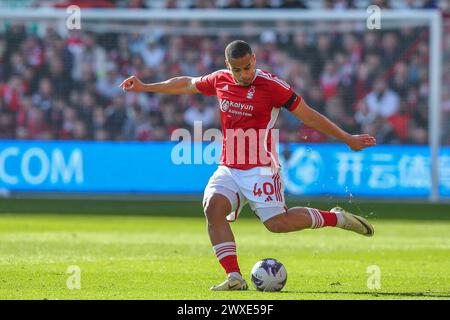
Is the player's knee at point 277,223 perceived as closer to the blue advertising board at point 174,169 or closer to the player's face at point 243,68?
the player's face at point 243,68

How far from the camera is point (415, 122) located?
24.7 metres

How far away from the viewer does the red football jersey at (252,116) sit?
33.6ft

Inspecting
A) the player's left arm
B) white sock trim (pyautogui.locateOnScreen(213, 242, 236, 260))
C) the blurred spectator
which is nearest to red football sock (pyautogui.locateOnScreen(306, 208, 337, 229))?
the player's left arm

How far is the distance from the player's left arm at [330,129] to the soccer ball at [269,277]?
4.47ft

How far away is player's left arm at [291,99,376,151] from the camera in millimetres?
10109

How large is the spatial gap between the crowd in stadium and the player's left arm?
46.2 ft


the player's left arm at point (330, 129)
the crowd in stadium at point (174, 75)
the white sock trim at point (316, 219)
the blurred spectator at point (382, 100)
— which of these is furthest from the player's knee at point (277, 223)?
the blurred spectator at point (382, 100)

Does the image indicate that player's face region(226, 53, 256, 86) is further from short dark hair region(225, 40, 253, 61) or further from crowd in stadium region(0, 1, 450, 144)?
crowd in stadium region(0, 1, 450, 144)

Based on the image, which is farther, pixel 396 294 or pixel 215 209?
pixel 215 209

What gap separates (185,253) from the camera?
13.8m

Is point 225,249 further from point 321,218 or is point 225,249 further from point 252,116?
point 252,116

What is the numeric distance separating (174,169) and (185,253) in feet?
34.2

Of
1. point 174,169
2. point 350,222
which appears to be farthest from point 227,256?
point 174,169
